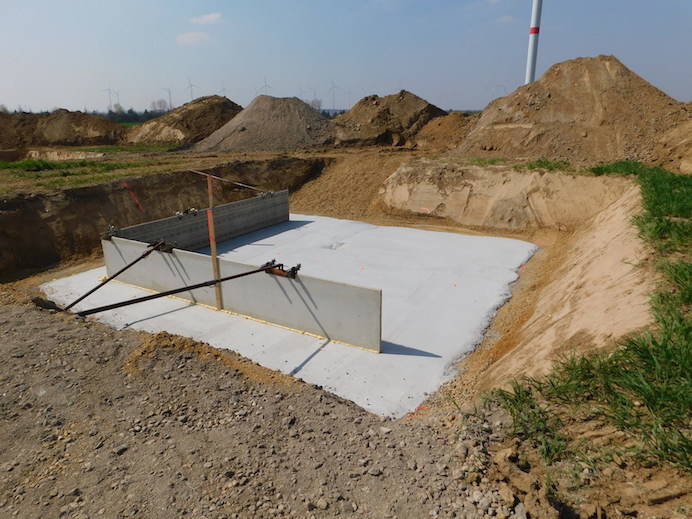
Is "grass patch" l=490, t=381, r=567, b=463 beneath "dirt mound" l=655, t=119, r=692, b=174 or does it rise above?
beneath

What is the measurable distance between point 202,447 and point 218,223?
13378 millimetres

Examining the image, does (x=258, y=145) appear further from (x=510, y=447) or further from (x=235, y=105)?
(x=510, y=447)

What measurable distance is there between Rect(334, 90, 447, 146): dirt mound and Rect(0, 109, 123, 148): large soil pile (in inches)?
1042

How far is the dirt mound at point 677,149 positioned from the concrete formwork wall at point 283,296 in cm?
1521

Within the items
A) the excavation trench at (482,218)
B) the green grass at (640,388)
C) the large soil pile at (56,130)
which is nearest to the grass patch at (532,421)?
the green grass at (640,388)

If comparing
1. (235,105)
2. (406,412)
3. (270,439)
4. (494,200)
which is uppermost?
(235,105)

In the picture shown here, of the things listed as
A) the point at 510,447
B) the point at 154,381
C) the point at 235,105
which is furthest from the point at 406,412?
the point at 235,105

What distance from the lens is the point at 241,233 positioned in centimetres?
1800

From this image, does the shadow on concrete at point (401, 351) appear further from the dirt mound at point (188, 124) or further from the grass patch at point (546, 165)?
the dirt mound at point (188, 124)

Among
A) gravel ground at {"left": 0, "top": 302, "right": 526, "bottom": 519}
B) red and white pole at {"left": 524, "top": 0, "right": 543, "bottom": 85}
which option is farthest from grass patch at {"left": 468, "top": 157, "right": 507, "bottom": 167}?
→ red and white pole at {"left": 524, "top": 0, "right": 543, "bottom": 85}

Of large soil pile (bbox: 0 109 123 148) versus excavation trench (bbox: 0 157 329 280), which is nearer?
excavation trench (bbox: 0 157 329 280)

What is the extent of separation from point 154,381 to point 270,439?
203 centimetres

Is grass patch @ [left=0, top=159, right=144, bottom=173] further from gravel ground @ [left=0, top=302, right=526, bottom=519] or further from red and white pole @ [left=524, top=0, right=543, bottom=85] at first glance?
red and white pole @ [left=524, top=0, right=543, bottom=85]

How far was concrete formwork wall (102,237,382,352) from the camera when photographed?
8625 mm
